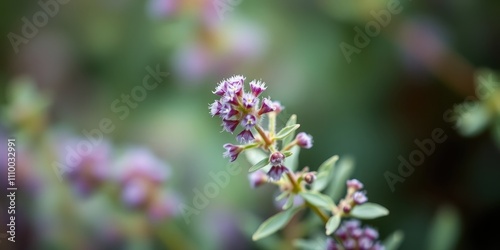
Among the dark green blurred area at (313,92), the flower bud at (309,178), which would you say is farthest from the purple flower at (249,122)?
the dark green blurred area at (313,92)

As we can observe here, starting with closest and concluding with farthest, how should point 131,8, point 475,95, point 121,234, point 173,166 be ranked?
1. point 121,234
2. point 475,95
3. point 173,166
4. point 131,8

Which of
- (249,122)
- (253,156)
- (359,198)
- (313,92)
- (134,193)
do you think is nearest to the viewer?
(249,122)

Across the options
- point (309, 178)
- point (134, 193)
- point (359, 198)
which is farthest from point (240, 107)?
point (134, 193)

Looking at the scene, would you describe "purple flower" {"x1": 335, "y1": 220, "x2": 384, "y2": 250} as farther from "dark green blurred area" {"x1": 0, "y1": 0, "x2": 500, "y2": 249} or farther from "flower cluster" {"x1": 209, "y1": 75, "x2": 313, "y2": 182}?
"dark green blurred area" {"x1": 0, "y1": 0, "x2": 500, "y2": 249}

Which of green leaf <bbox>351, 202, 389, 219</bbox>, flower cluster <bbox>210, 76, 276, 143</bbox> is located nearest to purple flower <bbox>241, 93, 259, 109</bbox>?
flower cluster <bbox>210, 76, 276, 143</bbox>

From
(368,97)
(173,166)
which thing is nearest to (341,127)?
(368,97)

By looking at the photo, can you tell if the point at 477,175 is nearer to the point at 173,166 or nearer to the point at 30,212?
the point at 173,166

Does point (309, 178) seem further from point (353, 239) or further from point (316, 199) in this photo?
point (353, 239)
